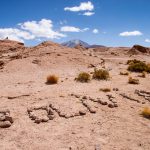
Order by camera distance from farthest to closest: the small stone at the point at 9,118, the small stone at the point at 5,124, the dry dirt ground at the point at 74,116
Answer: the small stone at the point at 9,118 < the small stone at the point at 5,124 < the dry dirt ground at the point at 74,116

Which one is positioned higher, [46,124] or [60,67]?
[60,67]

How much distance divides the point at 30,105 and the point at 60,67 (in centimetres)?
1630

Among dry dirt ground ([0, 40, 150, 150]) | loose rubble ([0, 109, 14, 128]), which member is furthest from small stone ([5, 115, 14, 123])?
dry dirt ground ([0, 40, 150, 150])

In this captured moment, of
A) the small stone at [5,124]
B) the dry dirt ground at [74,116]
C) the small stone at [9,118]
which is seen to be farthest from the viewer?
the small stone at [9,118]

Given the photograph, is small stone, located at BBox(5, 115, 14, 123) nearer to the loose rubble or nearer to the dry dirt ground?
the loose rubble

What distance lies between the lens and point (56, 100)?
14.7 metres

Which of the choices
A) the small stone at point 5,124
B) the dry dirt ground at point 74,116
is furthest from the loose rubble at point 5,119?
the dry dirt ground at point 74,116

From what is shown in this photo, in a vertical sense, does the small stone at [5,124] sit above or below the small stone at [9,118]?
below

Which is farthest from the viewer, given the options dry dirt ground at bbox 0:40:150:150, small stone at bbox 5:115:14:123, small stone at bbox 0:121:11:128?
small stone at bbox 5:115:14:123

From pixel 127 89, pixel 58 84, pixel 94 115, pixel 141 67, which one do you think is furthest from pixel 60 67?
pixel 94 115

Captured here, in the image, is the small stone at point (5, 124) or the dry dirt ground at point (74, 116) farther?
the small stone at point (5, 124)

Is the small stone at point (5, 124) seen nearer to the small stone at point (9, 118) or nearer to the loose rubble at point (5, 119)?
the loose rubble at point (5, 119)

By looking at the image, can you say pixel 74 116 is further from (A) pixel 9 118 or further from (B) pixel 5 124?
(B) pixel 5 124

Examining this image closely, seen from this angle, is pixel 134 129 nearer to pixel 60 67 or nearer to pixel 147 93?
pixel 147 93
